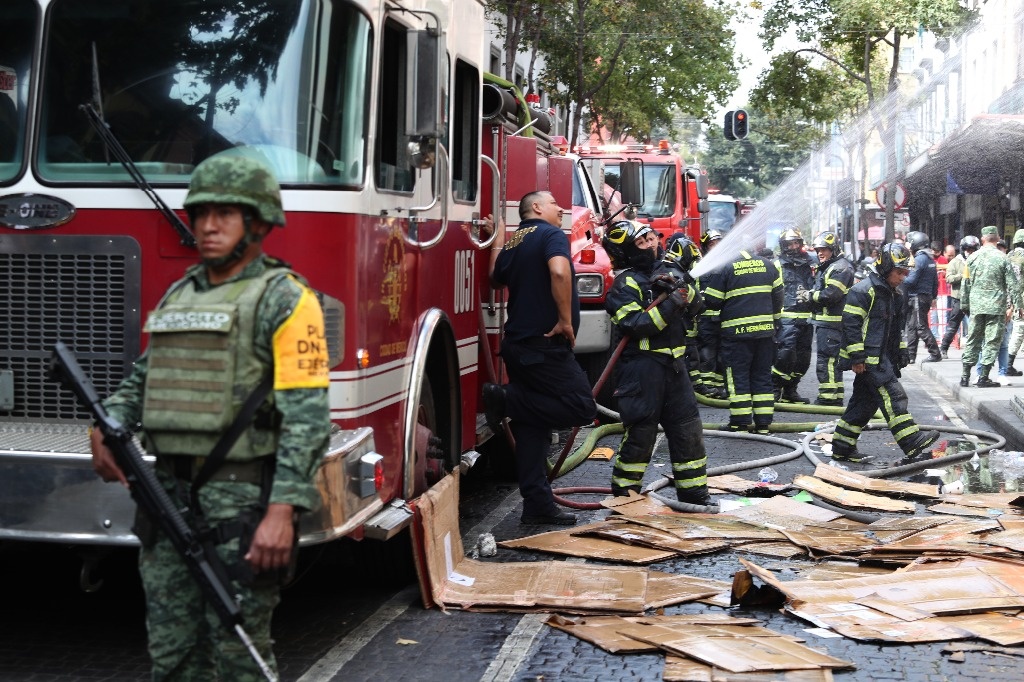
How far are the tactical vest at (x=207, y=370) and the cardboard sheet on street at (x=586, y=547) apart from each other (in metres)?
3.67

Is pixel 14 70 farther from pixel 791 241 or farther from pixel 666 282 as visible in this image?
pixel 791 241

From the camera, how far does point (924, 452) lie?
→ 11.7 metres

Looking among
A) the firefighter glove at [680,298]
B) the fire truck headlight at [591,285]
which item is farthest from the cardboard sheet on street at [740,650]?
the fire truck headlight at [591,285]

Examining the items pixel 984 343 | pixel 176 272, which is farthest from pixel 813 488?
pixel 984 343

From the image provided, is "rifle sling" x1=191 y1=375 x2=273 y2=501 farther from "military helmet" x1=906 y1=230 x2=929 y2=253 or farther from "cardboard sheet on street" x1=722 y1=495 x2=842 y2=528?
"military helmet" x1=906 y1=230 x2=929 y2=253

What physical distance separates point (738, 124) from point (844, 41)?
1059 cm

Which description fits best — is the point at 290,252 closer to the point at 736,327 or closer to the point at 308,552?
the point at 308,552

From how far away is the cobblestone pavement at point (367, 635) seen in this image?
17.7 feet

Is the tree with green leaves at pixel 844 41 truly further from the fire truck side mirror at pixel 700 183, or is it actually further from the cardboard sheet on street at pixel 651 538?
the cardboard sheet on street at pixel 651 538

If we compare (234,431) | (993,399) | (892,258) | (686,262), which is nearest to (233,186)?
(234,431)

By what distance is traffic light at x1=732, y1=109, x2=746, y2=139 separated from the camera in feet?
82.5

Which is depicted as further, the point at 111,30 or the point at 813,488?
the point at 813,488

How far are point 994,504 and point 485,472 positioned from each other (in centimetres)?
345

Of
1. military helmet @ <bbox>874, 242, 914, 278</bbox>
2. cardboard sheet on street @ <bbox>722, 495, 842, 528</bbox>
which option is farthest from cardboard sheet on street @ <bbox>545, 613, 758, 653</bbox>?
military helmet @ <bbox>874, 242, 914, 278</bbox>
